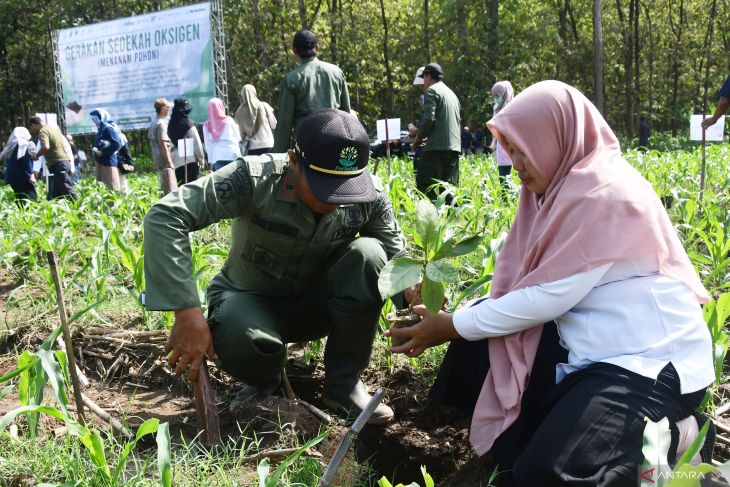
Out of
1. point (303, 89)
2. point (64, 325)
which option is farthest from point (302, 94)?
point (64, 325)

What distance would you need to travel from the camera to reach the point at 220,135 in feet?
23.8

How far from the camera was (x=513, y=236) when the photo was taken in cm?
192

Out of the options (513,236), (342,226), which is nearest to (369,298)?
(342,226)

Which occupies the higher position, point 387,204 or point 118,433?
point 387,204

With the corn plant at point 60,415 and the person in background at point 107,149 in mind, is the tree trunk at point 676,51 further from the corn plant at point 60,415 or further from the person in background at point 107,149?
the corn plant at point 60,415

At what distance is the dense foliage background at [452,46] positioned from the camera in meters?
18.3

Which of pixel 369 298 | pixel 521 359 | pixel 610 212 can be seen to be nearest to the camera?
pixel 610 212

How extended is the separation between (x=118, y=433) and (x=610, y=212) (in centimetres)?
152

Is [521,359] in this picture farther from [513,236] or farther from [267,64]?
[267,64]

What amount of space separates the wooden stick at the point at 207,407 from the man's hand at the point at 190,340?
22 mm

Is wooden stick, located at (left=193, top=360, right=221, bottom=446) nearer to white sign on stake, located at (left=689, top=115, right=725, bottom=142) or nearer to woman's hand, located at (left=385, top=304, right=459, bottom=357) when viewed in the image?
woman's hand, located at (left=385, top=304, right=459, bottom=357)

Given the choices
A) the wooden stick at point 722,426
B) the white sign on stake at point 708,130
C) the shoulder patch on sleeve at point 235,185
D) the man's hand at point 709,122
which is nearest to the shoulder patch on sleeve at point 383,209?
the shoulder patch on sleeve at point 235,185

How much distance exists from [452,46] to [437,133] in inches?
567

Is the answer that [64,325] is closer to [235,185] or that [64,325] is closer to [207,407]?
[207,407]
